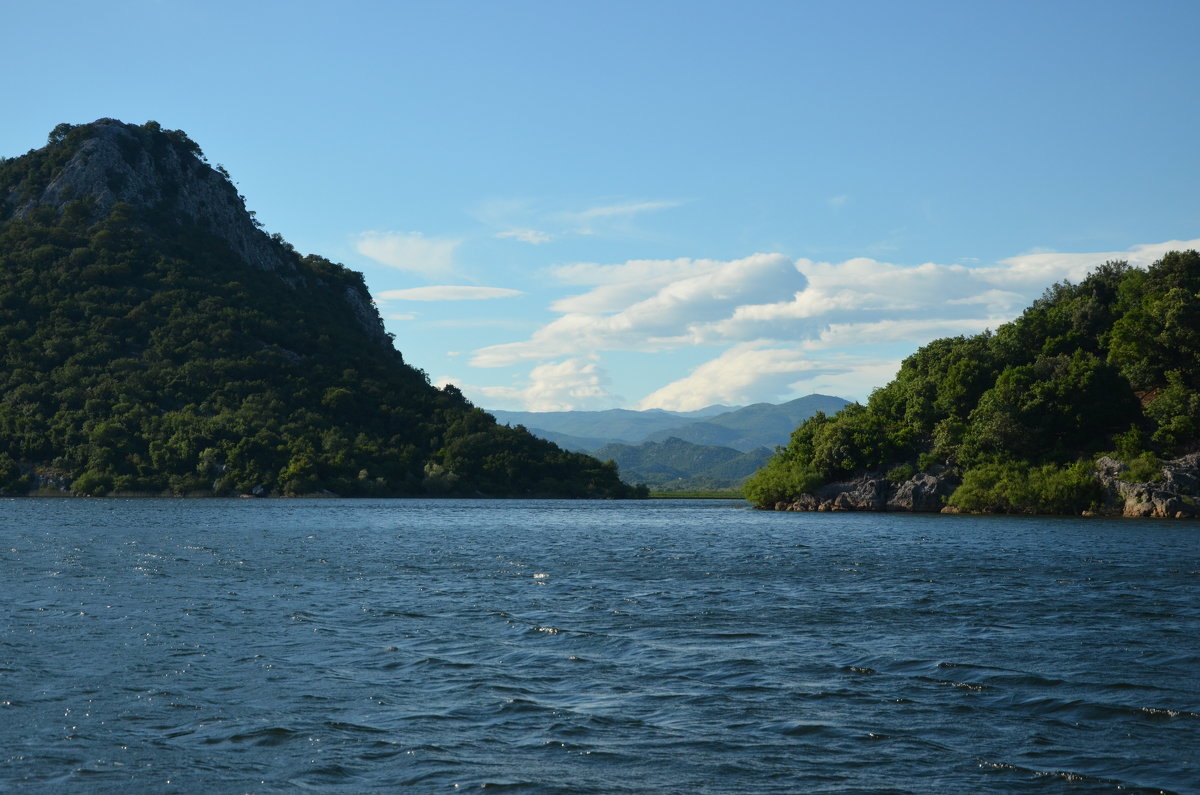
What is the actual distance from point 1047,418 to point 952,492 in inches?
629

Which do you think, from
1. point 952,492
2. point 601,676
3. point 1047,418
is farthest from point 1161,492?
point 601,676

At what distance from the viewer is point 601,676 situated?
24641 millimetres

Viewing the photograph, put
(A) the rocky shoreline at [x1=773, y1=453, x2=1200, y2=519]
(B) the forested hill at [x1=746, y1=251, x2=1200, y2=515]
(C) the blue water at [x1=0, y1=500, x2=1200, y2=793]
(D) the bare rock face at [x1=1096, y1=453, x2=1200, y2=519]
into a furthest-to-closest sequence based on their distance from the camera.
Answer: (B) the forested hill at [x1=746, y1=251, x2=1200, y2=515]
(A) the rocky shoreline at [x1=773, y1=453, x2=1200, y2=519]
(D) the bare rock face at [x1=1096, y1=453, x2=1200, y2=519]
(C) the blue water at [x1=0, y1=500, x2=1200, y2=793]

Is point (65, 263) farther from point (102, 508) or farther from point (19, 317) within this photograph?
point (102, 508)

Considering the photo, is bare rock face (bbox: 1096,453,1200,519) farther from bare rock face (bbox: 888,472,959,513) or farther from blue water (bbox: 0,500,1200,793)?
blue water (bbox: 0,500,1200,793)

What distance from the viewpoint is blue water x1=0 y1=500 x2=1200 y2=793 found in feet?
56.2

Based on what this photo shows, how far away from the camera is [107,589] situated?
133ft

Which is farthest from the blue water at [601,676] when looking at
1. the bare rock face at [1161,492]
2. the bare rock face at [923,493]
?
the bare rock face at [923,493]

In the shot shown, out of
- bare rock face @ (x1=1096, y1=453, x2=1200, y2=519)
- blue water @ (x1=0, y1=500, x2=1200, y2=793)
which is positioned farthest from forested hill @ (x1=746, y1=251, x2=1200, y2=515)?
blue water @ (x1=0, y1=500, x2=1200, y2=793)

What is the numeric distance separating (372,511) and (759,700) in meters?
113

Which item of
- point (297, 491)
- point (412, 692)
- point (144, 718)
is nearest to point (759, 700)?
point (412, 692)

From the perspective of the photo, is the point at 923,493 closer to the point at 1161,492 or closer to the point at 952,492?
the point at 952,492

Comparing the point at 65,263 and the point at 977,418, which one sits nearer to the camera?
the point at 977,418

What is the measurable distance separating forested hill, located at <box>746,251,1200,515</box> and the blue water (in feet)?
190
